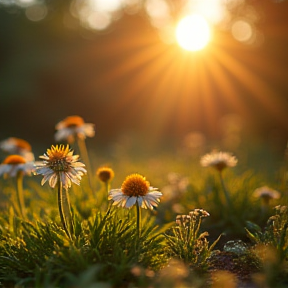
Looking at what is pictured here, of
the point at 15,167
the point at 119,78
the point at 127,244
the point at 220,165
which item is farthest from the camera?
the point at 119,78

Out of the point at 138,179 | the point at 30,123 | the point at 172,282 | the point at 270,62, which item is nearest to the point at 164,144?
the point at 270,62

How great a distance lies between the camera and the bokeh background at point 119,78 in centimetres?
1099

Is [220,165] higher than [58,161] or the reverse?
higher

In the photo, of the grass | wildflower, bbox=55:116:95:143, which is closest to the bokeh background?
wildflower, bbox=55:116:95:143

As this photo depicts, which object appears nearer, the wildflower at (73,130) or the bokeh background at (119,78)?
the wildflower at (73,130)

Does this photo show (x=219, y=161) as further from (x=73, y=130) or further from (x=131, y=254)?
(x=73, y=130)

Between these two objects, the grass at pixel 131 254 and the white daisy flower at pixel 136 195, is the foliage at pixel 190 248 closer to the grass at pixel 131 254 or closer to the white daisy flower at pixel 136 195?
the grass at pixel 131 254

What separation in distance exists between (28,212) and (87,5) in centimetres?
1401

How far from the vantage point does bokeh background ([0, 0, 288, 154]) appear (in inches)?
433

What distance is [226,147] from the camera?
8180 mm

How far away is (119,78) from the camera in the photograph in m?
13.6

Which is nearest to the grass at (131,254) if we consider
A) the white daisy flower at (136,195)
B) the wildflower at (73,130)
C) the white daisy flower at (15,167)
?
the white daisy flower at (136,195)

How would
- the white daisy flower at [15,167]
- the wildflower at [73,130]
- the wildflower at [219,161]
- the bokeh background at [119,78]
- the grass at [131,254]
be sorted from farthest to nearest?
1. the bokeh background at [119,78]
2. the wildflower at [73,130]
3. the wildflower at [219,161]
4. the white daisy flower at [15,167]
5. the grass at [131,254]

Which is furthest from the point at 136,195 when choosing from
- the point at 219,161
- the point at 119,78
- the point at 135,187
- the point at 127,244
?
the point at 119,78
